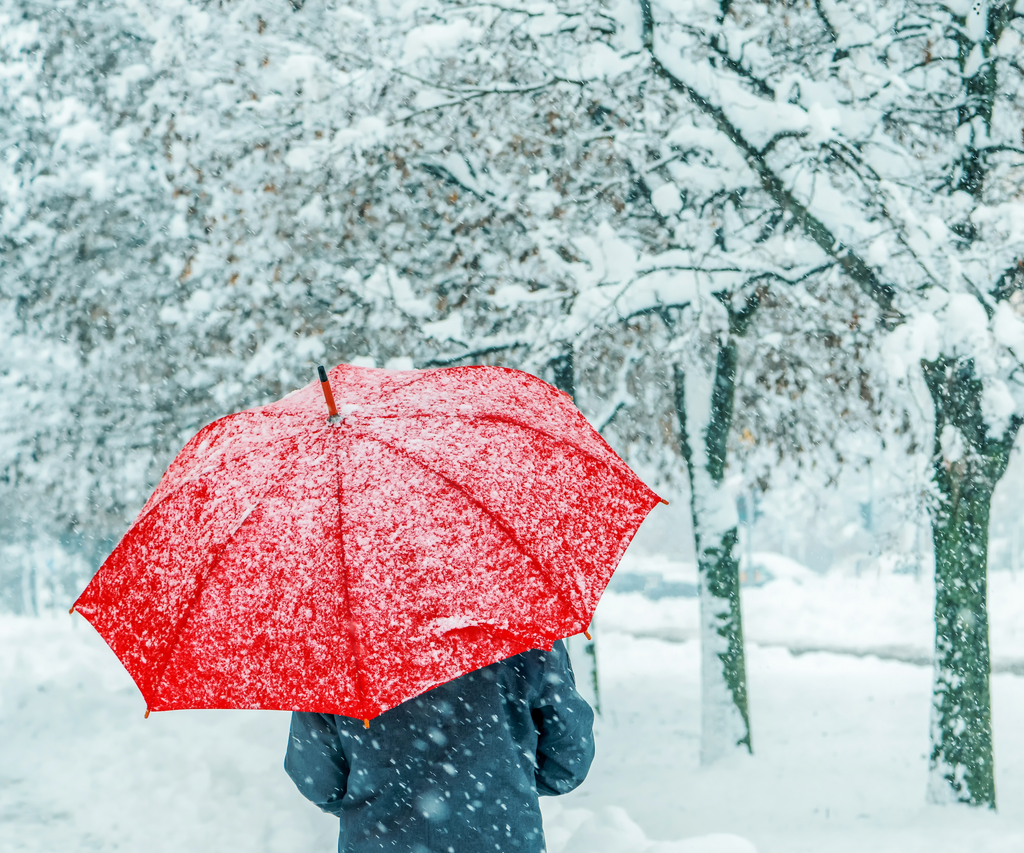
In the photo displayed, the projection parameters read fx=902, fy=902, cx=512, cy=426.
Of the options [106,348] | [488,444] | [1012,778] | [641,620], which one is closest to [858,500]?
[641,620]

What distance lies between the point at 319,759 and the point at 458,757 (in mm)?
337

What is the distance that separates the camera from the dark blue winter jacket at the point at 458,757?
191cm

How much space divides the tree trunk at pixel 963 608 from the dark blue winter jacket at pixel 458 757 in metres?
4.21

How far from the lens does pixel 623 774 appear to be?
805 cm

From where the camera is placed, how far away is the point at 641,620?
21.7m

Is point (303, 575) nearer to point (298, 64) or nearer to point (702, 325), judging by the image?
point (702, 325)

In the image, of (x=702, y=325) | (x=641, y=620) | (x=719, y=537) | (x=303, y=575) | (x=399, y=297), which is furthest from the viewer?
(x=641, y=620)

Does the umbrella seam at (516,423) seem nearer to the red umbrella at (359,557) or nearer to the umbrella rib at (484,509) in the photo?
the red umbrella at (359,557)

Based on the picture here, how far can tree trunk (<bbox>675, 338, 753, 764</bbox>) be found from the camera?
7.43 meters

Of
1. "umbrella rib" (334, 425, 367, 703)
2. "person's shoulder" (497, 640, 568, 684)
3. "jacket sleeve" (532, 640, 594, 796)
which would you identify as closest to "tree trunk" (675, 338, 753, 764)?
"jacket sleeve" (532, 640, 594, 796)

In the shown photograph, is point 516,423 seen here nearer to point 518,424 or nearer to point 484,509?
point 518,424

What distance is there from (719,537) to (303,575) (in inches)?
242

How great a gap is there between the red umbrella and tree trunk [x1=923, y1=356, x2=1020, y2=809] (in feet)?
13.3

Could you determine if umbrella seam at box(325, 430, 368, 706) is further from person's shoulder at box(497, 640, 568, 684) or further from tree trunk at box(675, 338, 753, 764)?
tree trunk at box(675, 338, 753, 764)
